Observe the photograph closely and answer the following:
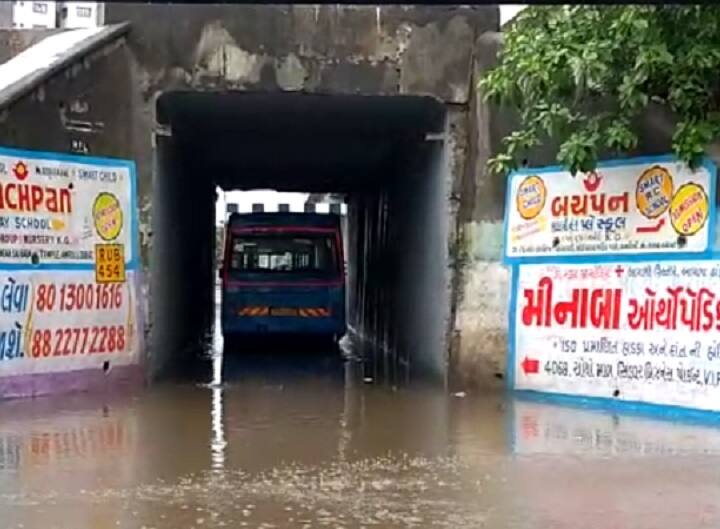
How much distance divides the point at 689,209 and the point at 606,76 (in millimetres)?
1631

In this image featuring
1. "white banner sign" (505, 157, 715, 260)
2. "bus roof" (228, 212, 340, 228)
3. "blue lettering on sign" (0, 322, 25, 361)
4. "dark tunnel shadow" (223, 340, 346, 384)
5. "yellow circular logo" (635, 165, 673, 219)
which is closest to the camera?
"white banner sign" (505, 157, 715, 260)

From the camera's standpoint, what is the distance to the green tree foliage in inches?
449

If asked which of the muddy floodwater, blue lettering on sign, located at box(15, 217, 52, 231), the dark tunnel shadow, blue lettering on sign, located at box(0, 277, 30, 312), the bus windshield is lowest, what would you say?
the dark tunnel shadow

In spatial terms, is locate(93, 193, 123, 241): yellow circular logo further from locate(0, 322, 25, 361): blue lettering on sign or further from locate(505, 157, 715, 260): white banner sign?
locate(505, 157, 715, 260): white banner sign

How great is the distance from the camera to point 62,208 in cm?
1337

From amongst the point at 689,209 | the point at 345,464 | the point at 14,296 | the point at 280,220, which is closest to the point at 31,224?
the point at 14,296

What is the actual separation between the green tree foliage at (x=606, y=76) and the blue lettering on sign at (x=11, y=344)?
5643 mm

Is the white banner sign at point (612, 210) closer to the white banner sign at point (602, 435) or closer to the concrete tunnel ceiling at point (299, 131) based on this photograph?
the white banner sign at point (602, 435)

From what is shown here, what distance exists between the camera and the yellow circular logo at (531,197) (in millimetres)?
13594

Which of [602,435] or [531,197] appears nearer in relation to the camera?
[602,435]

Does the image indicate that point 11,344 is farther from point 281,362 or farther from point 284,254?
point 284,254

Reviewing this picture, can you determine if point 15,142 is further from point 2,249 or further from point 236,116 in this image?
point 236,116

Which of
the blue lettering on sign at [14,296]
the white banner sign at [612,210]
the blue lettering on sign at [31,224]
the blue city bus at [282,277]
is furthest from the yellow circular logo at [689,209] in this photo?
the blue city bus at [282,277]

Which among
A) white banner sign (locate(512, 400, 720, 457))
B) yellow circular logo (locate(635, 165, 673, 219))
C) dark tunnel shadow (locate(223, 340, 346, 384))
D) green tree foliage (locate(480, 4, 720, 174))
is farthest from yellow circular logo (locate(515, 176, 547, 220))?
dark tunnel shadow (locate(223, 340, 346, 384))
